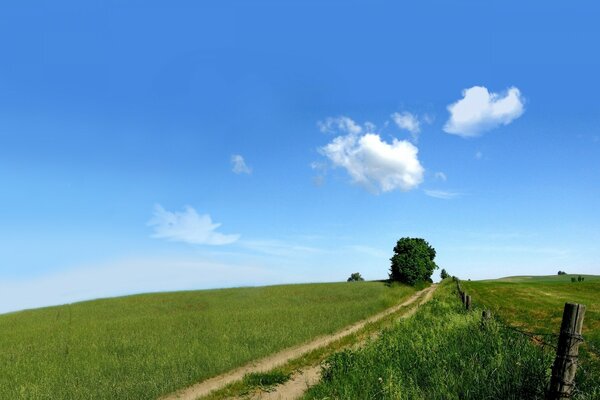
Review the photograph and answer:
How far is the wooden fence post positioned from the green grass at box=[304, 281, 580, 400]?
0.57 m

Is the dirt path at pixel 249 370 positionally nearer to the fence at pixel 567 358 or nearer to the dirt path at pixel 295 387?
the dirt path at pixel 295 387

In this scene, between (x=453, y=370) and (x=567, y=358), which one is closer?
(x=567, y=358)

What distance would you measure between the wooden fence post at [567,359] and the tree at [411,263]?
62.4 m

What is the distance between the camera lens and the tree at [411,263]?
6757 cm

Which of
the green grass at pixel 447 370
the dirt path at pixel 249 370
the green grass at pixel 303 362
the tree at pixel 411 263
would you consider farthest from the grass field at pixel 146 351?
the tree at pixel 411 263

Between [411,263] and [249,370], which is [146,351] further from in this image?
[411,263]

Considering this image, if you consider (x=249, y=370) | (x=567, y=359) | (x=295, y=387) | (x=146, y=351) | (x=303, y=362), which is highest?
(x=567, y=359)

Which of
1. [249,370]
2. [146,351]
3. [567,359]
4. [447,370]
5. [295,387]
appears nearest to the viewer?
[567,359]

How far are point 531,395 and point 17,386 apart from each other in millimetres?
14993

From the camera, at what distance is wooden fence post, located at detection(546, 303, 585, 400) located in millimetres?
6512

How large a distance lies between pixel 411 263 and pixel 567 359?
208 ft

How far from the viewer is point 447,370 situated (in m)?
9.51

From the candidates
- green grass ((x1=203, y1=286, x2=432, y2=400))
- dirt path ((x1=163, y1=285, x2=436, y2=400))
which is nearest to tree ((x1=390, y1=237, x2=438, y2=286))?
green grass ((x1=203, y1=286, x2=432, y2=400))

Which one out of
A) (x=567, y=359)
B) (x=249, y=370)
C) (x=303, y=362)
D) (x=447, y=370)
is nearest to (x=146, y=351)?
(x=249, y=370)
